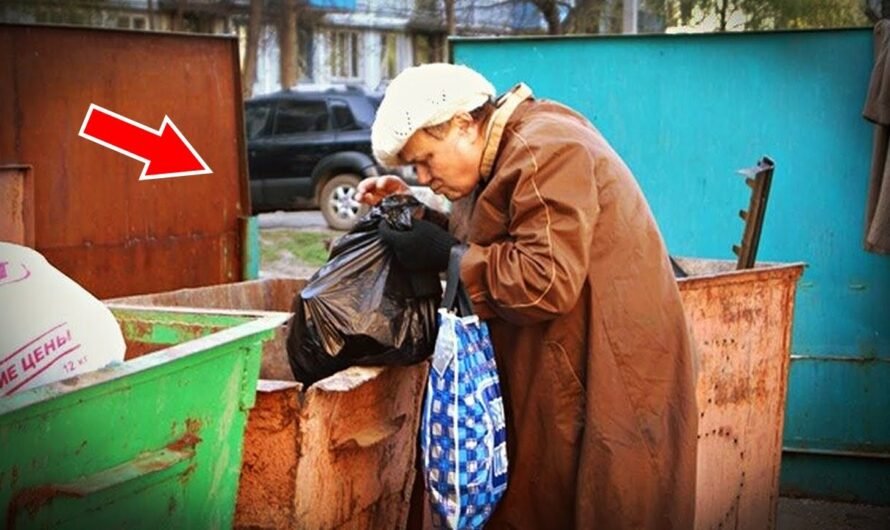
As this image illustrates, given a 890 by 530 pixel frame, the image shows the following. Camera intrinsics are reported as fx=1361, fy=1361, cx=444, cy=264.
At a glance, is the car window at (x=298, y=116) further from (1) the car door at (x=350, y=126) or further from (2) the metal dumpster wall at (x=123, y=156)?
(2) the metal dumpster wall at (x=123, y=156)

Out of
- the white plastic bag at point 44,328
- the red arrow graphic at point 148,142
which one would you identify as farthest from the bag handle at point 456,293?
the red arrow graphic at point 148,142

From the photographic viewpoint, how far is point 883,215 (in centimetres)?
543

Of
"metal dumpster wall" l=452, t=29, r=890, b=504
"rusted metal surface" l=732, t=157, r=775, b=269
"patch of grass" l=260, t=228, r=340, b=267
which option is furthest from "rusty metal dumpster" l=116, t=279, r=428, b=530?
"patch of grass" l=260, t=228, r=340, b=267

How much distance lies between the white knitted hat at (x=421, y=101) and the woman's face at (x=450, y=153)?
37mm

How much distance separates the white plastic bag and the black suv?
14.4 meters

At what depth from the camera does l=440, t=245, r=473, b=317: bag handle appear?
334 cm

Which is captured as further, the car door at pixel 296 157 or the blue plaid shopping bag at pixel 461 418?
the car door at pixel 296 157

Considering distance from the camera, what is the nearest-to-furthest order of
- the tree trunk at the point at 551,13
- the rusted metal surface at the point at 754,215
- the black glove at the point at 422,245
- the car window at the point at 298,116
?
the black glove at the point at 422,245, the rusted metal surface at the point at 754,215, the tree trunk at the point at 551,13, the car window at the point at 298,116

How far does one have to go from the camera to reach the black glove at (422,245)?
3473mm

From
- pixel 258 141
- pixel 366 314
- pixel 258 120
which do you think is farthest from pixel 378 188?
pixel 258 120

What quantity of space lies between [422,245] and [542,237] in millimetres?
422

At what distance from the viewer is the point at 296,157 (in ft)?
58.6

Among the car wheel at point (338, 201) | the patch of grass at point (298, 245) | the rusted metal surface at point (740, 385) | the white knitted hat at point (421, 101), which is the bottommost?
the patch of grass at point (298, 245)

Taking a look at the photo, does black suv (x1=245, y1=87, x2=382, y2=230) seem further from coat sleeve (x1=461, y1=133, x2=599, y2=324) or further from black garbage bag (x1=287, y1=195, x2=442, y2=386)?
coat sleeve (x1=461, y1=133, x2=599, y2=324)
